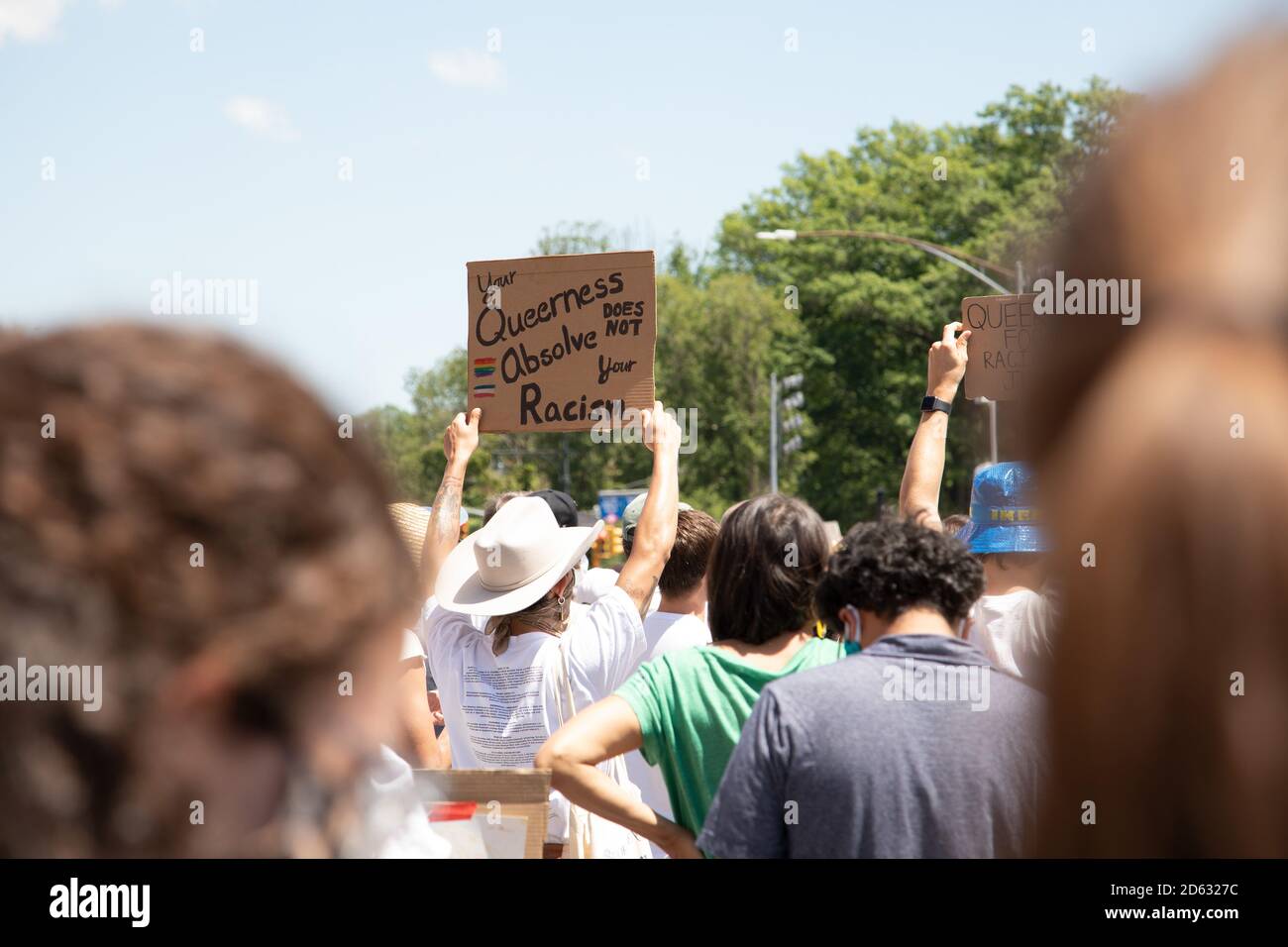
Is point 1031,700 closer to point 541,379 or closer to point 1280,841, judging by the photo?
point 1280,841

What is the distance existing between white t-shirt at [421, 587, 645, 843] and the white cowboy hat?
16 cm

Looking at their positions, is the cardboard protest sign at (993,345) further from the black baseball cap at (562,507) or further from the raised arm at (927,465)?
the black baseball cap at (562,507)

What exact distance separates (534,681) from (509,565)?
0.40 meters

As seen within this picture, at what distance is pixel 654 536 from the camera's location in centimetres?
423

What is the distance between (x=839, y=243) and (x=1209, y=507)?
42.8 meters

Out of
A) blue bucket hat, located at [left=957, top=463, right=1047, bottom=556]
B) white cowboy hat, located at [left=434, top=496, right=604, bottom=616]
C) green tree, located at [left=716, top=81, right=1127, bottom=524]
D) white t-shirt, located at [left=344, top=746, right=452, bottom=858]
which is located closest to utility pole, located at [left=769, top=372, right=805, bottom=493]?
green tree, located at [left=716, top=81, right=1127, bottom=524]

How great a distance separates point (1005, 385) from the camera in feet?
17.5

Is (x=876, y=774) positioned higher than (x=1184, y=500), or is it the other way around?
(x=1184, y=500)

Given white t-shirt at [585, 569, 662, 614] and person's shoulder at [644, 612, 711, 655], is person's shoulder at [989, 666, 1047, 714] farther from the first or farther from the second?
white t-shirt at [585, 569, 662, 614]

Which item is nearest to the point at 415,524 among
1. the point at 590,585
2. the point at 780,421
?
the point at 590,585

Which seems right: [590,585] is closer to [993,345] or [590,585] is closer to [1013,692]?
[993,345]

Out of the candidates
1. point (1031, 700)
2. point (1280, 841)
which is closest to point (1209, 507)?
point (1280, 841)
